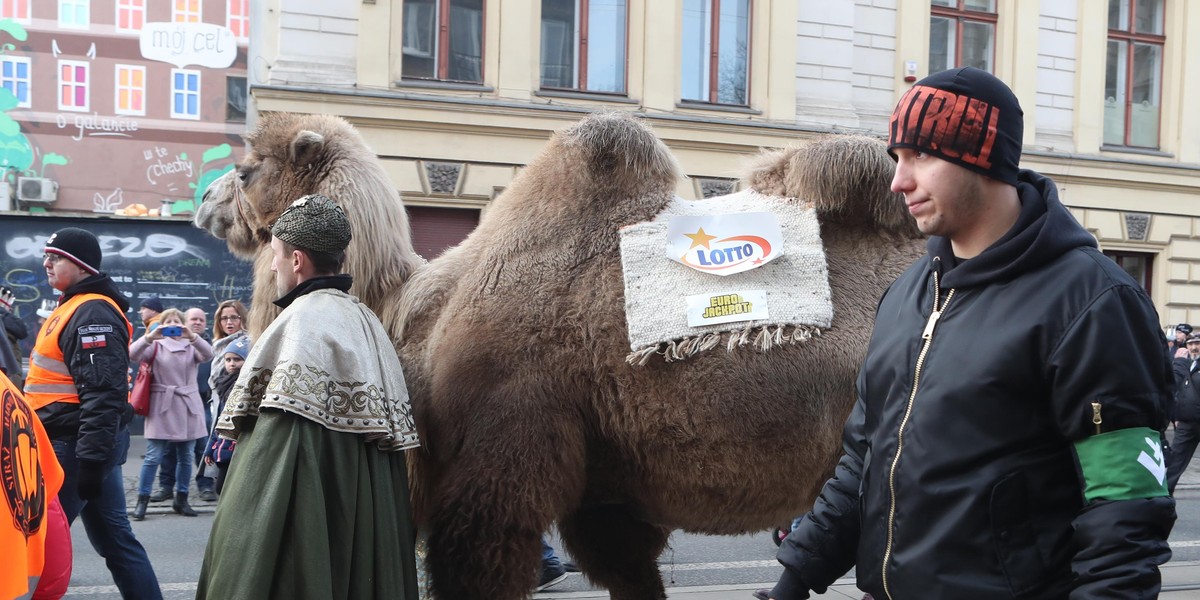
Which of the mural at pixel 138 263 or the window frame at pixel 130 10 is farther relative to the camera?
the window frame at pixel 130 10

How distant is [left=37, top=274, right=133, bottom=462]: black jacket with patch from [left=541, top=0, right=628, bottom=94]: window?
10.6 meters

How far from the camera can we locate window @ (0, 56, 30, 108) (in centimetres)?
1878

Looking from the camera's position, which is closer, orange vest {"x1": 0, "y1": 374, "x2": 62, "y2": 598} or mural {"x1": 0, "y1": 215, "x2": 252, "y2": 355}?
orange vest {"x1": 0, "y1": 374, "x2": 62, "y2": 598}

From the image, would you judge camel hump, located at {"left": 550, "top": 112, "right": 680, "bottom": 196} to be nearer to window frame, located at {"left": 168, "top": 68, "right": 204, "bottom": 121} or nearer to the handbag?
the handbag

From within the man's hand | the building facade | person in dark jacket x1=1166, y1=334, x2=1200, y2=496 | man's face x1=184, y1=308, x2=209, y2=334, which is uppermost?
the building facade

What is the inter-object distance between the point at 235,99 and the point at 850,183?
703 inches

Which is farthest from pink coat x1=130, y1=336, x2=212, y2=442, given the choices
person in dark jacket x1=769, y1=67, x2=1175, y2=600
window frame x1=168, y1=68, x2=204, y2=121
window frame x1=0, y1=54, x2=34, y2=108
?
window frame x1=0, y1=54, x2=34, y2=108

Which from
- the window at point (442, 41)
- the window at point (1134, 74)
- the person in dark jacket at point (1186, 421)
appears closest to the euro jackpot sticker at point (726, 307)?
A: the person in dark jacket at point (1186, 421)

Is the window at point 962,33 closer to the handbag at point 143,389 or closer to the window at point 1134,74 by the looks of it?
the window at point 1134,74

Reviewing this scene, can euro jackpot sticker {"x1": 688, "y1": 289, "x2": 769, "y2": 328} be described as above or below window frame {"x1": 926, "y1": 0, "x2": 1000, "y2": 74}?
below

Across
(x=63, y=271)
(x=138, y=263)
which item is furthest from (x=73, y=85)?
(x=63, y=271)

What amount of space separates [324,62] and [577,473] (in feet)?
37.8

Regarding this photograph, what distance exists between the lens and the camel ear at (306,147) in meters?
4.12

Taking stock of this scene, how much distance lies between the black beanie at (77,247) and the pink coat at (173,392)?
428 centimetres
